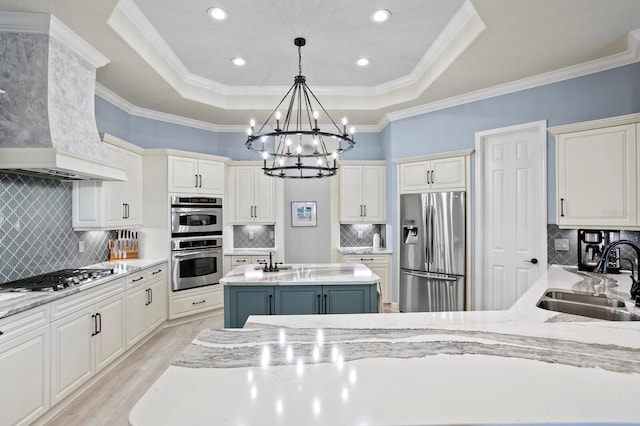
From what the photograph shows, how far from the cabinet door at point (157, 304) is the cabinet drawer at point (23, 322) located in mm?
1696

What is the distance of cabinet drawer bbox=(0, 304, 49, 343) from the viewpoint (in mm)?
2105

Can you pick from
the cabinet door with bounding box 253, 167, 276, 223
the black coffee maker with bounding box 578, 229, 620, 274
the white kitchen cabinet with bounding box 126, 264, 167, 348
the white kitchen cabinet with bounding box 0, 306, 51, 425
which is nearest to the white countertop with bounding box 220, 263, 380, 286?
the white kitchen cabinet with bounding box 126, 264, 167, 348

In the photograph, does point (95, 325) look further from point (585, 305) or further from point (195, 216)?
point (585, 305)

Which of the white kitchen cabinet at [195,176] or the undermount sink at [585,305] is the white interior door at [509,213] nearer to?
the undermount sink at [585,305]

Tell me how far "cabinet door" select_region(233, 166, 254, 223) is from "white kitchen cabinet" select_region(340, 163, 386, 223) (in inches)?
56.5

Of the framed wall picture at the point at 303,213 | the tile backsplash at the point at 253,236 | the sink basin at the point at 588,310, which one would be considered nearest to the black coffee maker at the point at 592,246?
the sink basin at the point at 588,310

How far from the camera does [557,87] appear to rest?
3.74 meters

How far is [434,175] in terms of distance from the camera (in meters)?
4.62

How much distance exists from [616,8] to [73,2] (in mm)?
3969

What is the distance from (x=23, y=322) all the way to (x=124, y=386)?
1.19m

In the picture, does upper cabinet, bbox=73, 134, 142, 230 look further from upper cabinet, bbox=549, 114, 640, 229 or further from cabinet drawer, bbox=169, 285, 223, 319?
upper cabinet, bbox=549, 114, 640, 229

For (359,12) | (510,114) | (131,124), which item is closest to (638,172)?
(510,114)

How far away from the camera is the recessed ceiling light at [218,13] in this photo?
9.80ft

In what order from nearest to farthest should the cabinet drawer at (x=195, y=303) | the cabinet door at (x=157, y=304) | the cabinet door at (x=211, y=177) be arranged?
1. the cabinet door at (x=157, y=304)
2. the cabinet drawer at (x=195, y=303)
3. the cabinet door at (x=211, y=177)
